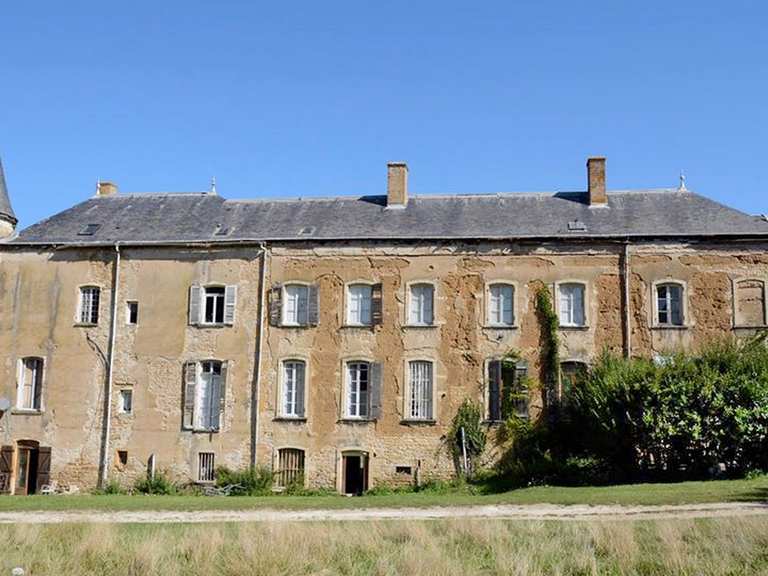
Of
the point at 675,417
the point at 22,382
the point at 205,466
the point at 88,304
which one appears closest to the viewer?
the point at 675,417

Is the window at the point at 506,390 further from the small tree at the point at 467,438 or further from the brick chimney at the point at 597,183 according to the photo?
the brick chimney at the point at 597,183

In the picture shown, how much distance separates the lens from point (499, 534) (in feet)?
46.4

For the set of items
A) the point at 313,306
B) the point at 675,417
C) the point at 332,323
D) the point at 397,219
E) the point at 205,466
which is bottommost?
the point at 205,466

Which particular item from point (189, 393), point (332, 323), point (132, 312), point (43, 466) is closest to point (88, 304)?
point (132, 312)

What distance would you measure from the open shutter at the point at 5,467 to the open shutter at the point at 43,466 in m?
0.88

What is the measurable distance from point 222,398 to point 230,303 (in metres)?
2.94

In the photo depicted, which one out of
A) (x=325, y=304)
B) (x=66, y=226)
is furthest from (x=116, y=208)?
(x=325, y=304)

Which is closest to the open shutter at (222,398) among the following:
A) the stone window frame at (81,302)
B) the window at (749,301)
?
the stone window frame at (81,302)

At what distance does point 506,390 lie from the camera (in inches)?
1045

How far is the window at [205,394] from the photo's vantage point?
27.3m

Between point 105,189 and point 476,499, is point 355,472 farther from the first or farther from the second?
point 105,189

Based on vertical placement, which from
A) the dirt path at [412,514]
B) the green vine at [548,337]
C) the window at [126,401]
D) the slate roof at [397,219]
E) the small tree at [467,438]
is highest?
the slate roof at [397,219]

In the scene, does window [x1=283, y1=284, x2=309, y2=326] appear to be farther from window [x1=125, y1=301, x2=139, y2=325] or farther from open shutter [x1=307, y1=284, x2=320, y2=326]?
window [x1=125, y1=301, x2=139, y2=325]

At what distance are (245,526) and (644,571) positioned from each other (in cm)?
672
